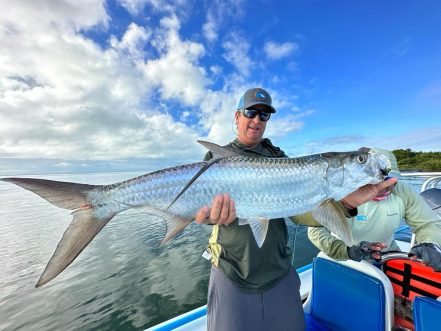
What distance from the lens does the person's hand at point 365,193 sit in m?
2.30

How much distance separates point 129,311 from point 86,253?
538 centimetres

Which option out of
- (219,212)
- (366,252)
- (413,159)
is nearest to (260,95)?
(219,212)

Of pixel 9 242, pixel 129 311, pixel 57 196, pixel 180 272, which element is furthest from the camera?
pixel 9 242

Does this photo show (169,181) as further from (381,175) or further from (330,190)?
(381,175)

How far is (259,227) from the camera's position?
221 centimetres

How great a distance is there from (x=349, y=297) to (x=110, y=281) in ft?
25.0

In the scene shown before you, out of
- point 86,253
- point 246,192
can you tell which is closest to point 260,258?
point 246,192

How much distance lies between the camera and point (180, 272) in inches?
332

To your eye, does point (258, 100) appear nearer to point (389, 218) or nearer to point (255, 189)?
point (255, 189)

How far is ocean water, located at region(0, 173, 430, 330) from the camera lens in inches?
249

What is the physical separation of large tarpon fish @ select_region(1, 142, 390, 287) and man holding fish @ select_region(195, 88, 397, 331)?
6cm

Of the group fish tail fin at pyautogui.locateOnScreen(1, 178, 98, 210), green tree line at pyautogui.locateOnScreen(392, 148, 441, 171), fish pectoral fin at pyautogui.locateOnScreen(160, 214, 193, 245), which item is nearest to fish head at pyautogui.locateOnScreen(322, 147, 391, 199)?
fish pectoral fin at pyautogui.locateOnScreen(160, 214, 193, 245)

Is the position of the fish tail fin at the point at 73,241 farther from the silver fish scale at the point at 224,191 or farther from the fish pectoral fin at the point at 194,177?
the fish pectoral fin at the point at 194,177

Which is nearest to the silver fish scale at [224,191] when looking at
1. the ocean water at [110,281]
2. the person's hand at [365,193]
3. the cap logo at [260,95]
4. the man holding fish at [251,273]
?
the man holding fish at [251,273]
